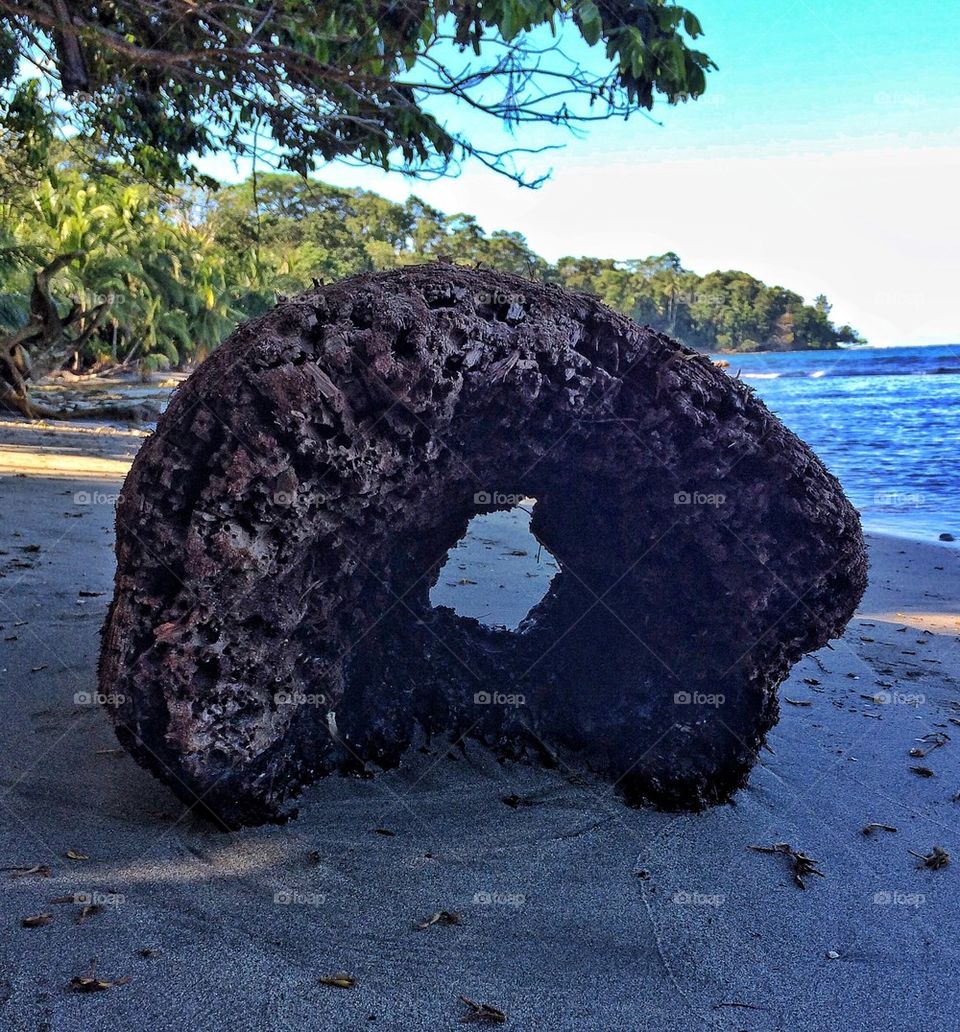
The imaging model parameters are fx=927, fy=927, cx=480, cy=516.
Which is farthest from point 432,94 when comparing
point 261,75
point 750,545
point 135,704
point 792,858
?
point 792,858

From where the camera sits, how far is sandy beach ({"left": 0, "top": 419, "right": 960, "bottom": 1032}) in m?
2.46

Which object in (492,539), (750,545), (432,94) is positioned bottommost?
(492,539)

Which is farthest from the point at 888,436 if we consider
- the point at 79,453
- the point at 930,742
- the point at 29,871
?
the point at 29,871

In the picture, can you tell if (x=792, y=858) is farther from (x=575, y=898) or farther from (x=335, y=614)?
(x=335, y=614)

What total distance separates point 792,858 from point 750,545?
1.15 meters

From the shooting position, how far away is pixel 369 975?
255 centimetres

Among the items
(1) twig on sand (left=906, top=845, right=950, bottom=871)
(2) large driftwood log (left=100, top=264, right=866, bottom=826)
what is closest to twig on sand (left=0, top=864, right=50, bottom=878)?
(2) large driftwood log (left=100, top=264, right=866, bottom=826)

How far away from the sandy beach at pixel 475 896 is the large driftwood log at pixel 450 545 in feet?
0.87

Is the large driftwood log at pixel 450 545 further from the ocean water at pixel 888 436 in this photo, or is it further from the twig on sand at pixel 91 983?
the ocean water at pixel 888 436

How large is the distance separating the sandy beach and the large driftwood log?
27 centimetres

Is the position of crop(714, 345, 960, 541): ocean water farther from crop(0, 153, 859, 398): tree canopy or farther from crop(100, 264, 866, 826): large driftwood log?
crop(0, 153, 859, 398): tree canopy

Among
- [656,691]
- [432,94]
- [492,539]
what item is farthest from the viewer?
[492,539]

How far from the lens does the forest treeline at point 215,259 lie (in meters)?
21.1

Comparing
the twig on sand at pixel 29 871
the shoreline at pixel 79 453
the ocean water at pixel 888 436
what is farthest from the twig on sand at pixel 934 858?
the shoreline at pixel 79 453
